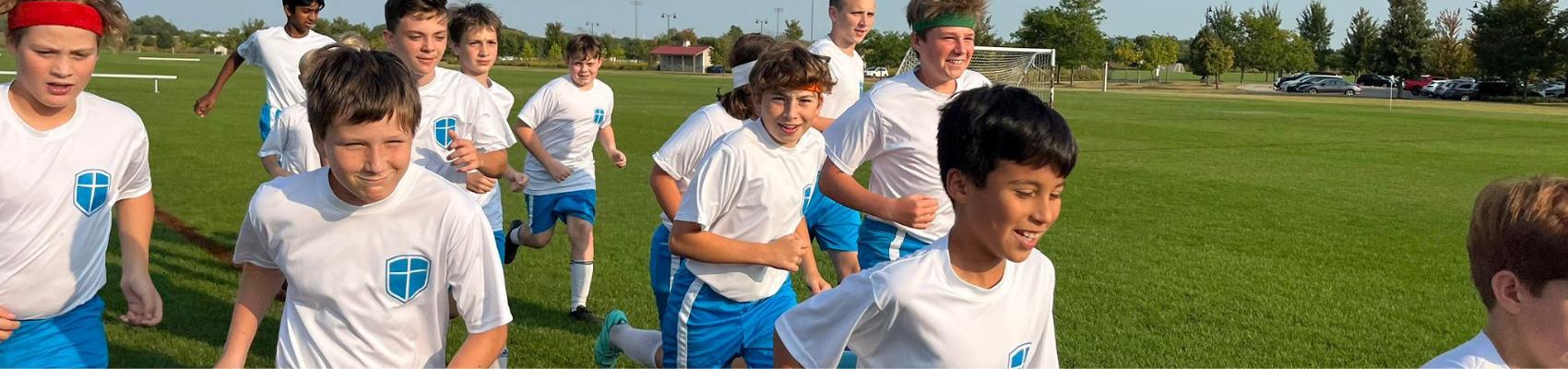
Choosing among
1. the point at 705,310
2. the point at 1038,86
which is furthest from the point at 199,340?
the point at 1038,86

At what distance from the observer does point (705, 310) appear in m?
4.08

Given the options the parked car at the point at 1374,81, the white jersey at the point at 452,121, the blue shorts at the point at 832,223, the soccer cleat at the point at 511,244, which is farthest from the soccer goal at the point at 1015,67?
the parked car at the point at 1374,81

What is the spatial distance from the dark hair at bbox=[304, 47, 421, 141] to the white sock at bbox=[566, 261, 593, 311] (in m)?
4.03

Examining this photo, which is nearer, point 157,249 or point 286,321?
point 286,321

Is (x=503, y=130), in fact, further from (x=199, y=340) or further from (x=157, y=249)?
(x=157, y=249)

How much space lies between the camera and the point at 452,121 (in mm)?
5117

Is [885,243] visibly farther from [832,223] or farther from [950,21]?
[950,21]

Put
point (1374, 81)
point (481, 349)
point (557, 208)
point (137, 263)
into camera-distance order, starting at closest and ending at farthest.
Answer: point (481, 349)
point (137, 263)
point (557, 208)
point (1374, 81)

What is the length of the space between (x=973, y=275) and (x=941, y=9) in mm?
2309

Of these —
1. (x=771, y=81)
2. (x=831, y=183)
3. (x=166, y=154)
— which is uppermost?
(x=771, y=81)

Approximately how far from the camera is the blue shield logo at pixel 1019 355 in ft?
8.52

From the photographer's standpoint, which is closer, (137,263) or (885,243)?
(137,263)

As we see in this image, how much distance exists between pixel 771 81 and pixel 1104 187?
33.4 feet

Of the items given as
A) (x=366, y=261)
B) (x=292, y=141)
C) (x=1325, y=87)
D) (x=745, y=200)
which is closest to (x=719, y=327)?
(x=745, y=200)
